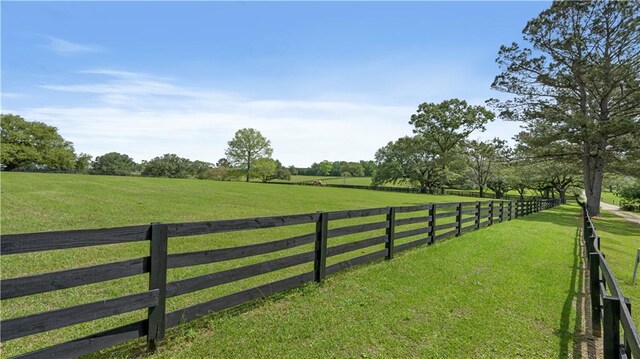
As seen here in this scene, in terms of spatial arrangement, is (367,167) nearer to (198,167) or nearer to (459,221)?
(198,167)

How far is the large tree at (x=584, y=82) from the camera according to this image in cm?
1975

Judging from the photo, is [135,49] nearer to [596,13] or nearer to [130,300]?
[130,300]

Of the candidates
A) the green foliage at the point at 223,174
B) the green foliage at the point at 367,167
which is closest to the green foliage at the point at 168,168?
the green foliage at the point at 223,174

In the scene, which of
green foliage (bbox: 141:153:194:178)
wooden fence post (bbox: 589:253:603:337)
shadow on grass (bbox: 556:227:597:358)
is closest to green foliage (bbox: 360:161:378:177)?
green foliage (bbox: 141:153:194:178)

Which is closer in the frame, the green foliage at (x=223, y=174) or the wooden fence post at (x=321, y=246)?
the wooden fence post at (x=321, y=246)

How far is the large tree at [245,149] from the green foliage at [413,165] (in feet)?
90.1

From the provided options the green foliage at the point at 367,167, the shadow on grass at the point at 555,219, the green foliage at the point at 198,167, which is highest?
the green foliage at the point at 367,167

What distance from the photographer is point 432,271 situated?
21.6 feet

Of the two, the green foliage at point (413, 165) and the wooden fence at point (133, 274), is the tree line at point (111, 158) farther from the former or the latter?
the wooden fence at point (133, 274)

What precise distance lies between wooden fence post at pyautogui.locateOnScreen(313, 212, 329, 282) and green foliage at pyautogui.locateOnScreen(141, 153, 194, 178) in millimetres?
91658

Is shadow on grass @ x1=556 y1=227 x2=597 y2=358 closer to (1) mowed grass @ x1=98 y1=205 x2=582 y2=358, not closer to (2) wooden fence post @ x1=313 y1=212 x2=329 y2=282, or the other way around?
(1) mowed grass @ x1=98 y1=205 x2=582 y2=358

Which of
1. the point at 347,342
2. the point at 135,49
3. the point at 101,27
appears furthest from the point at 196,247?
the point at 135,49

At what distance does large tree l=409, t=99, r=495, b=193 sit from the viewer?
48656 mm

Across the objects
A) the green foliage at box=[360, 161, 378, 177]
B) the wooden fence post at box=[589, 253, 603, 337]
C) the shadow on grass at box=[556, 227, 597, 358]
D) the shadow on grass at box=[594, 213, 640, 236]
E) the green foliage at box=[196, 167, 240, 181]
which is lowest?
the shadow on grass at box=[594, 213, 640, 236]
